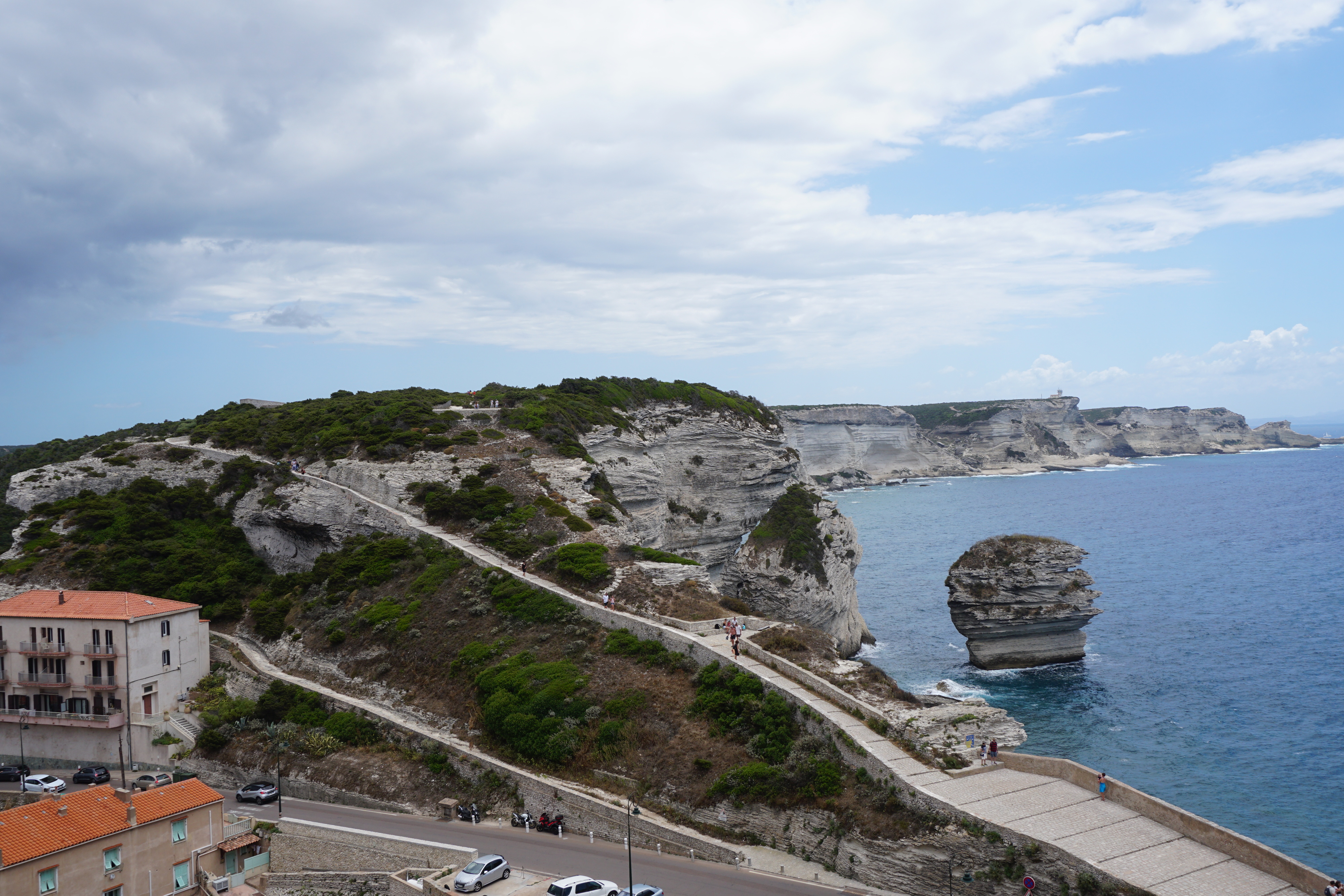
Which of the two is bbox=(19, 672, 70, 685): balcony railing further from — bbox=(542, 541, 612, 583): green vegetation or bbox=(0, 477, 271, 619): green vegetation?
bbox=(542, 541, 612, 583): green vegetation

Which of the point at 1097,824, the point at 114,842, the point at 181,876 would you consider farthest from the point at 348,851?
the point at 1097,824

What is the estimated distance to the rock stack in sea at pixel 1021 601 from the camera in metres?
67.0

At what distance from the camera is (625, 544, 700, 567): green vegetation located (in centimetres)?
5312

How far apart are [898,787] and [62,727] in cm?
4449

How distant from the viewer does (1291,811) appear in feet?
139

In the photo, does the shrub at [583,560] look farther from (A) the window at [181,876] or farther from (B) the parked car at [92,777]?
(B) the parked car at [92,777]

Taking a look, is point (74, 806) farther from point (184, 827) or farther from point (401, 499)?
point (401, 499)

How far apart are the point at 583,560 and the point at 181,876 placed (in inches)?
973

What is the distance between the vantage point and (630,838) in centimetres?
2983

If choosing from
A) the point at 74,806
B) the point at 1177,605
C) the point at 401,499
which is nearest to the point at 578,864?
the point at 74,806

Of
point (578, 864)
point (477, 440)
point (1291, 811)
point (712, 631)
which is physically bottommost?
point (1291, 811)

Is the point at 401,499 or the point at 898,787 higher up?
the point at 401,499

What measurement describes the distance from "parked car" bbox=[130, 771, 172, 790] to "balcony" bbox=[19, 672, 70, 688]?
7141 mm

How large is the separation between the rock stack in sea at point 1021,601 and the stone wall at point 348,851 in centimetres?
4831
